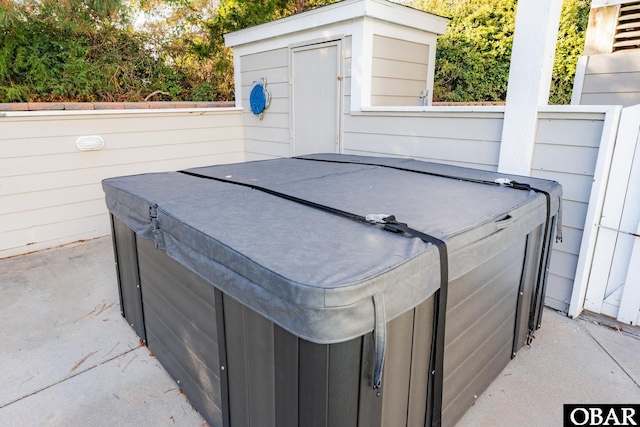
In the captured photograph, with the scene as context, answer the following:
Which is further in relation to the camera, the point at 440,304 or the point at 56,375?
the point at 56,375

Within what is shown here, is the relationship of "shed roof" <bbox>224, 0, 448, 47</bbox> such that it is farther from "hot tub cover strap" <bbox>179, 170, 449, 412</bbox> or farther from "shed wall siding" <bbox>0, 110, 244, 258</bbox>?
"hot tub cover strap" <bbox>179, 170, 449, 412</bbox>

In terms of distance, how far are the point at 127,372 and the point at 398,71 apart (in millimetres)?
3194

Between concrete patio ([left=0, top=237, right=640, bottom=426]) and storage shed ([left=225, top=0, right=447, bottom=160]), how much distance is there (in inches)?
88.5

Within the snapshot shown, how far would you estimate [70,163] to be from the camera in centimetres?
370

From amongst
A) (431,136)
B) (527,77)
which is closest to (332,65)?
(431,136)

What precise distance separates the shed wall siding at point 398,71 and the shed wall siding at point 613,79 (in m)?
1.43

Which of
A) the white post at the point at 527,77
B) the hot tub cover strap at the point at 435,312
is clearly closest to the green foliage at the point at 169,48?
the white post at the point at 527,77

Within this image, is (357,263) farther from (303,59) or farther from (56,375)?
(303,59)

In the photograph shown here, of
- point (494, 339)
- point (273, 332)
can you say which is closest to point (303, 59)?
point (494, 339)

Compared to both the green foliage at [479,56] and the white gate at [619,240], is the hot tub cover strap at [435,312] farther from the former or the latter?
the green foliage at [479,56]

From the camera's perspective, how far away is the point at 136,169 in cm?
411

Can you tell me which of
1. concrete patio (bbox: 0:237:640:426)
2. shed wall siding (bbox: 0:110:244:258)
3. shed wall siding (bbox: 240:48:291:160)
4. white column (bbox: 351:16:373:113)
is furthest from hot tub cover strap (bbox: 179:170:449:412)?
shed wall siding (bbox: 0:110:244:258)

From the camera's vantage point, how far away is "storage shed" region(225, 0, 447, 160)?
3.43 metres

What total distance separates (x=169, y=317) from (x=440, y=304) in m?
1.19
